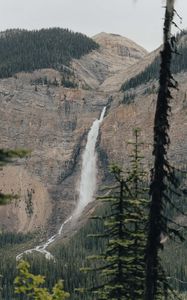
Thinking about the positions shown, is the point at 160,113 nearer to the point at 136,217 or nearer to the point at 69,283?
the point at 136,217

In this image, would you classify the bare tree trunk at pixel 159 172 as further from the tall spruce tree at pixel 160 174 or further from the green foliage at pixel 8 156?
the green foliage at pixel 8 156

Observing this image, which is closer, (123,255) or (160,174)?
(160,174)

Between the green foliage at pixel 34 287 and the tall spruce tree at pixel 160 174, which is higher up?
the tall spruce tree at pixel 160 174

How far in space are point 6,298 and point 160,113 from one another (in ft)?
487

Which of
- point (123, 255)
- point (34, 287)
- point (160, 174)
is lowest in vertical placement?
point (34, 287)

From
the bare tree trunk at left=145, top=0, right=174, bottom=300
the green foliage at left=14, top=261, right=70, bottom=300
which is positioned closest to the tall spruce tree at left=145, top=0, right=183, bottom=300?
the bare tree trunk at left=145, top=0, right=174, bottom=300

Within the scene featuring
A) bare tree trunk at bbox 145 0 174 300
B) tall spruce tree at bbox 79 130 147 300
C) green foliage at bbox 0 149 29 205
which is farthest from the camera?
tall spruce tree at bbox 79 130 147 300

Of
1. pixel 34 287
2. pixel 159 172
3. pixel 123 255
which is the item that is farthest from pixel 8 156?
pixel 123 255

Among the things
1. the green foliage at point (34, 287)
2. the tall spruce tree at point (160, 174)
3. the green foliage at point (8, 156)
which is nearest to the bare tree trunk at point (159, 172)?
the tall spruce tree at point (160, 174)

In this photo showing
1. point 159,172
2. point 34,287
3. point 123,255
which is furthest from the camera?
point 123,255

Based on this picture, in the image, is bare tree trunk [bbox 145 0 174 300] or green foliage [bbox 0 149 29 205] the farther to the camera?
bare tree trunk [bbox 145 0 174 300]

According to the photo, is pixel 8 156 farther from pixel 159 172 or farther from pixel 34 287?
pixel 159 172

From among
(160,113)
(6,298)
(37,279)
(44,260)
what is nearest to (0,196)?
(37,279)

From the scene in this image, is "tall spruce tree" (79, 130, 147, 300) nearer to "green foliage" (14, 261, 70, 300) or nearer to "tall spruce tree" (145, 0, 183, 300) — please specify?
"tall spruce tree" (145, 0, 183, 300)
